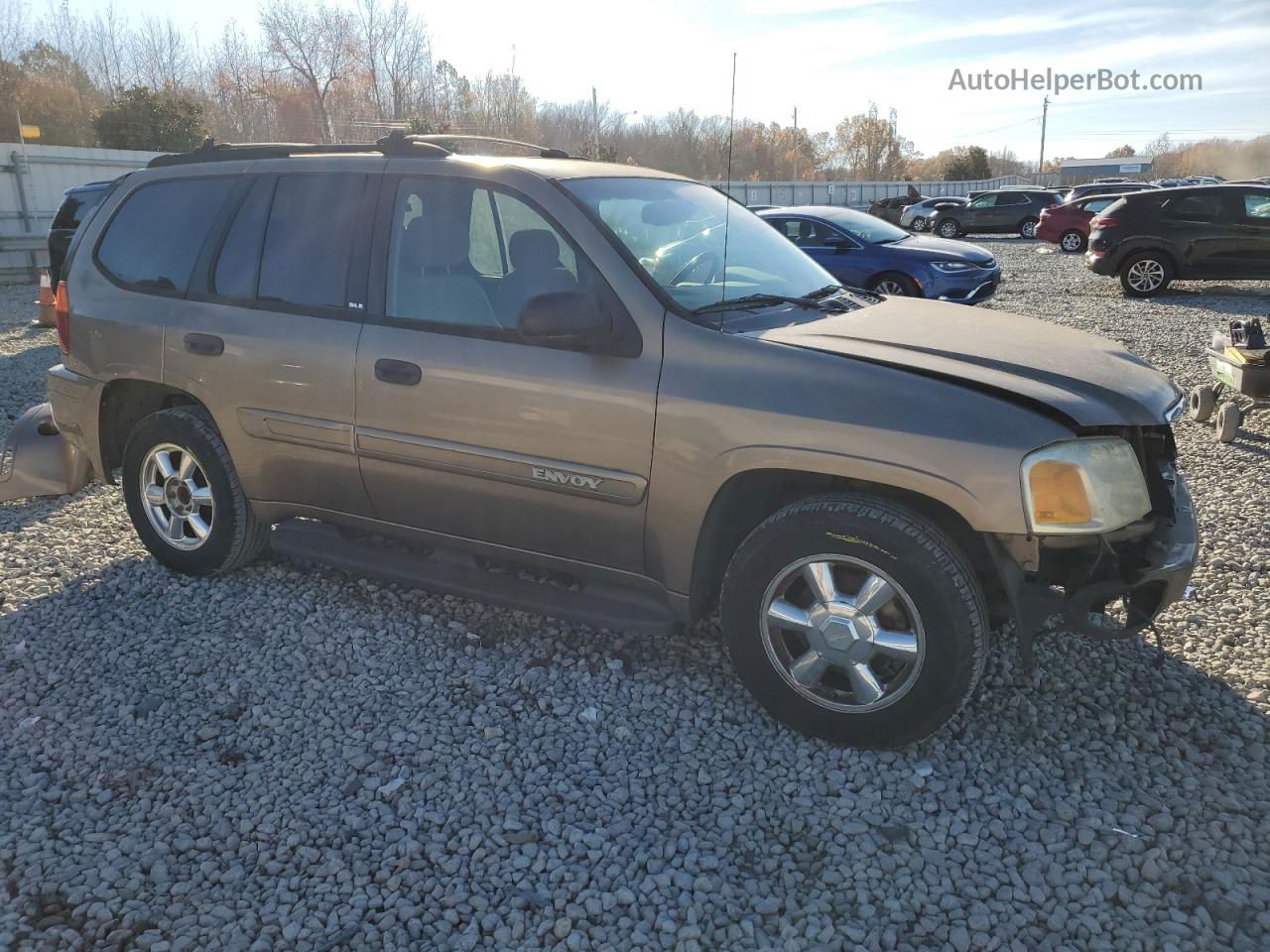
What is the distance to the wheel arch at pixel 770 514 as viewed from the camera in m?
3.03

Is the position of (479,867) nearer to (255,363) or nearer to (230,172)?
(255,363)

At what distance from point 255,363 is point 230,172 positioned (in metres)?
0.98

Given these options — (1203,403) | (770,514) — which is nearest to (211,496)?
(770,514)

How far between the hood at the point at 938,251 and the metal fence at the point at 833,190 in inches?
860

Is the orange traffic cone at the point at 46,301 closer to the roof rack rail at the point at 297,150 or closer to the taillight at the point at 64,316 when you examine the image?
the taillight at the point at 64,316

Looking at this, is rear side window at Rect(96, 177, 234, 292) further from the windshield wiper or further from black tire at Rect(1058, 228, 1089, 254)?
black tire at Rect(1058, 228, 1089, 254)

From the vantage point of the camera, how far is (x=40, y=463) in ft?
16.6

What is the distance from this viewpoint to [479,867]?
2.65 meters

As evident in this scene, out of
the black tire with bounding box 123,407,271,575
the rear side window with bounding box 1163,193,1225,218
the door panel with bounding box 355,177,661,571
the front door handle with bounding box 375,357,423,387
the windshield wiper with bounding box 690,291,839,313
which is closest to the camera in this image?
the door panel with bounding box 355,177,661,571

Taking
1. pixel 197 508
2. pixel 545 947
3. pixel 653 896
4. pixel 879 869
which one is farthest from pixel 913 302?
pixel 197 508

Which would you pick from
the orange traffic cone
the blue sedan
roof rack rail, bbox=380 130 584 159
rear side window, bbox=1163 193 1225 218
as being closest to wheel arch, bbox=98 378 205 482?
roof rack rail, bbox=380 130 584 159

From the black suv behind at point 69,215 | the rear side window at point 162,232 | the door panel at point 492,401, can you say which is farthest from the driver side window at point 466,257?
the black suv behind at point 69,215

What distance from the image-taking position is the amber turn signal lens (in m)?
2.75

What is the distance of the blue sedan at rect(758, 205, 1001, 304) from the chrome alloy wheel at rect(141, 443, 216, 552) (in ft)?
28.4
